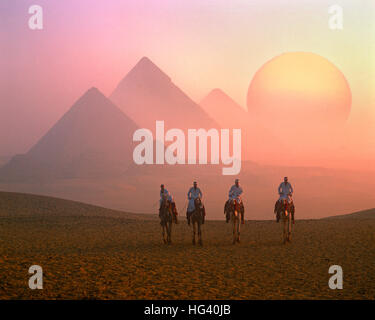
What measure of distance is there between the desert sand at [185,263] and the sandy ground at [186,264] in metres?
0.03

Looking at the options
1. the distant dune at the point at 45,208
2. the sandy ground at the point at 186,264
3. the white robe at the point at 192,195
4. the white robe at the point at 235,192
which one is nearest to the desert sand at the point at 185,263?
the sandy ground at the point at 186,264

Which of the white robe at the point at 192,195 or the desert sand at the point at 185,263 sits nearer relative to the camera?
the desert sand at the point at 185,263

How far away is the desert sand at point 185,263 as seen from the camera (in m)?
11.3

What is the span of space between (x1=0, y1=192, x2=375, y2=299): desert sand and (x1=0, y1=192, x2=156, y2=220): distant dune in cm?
1103

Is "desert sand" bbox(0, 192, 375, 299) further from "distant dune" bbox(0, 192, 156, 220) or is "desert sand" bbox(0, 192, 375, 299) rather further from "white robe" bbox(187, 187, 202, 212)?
"distant dune" bbox(0, 192, 156, 220)

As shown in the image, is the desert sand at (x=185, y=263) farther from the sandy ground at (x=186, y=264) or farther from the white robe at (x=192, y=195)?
the white robe at (x=192, y=195)

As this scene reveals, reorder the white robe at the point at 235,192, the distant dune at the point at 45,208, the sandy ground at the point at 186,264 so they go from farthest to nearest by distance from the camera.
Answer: the distant dune at the point at 45,208
the white robe at the point at 235,192
the sandy ground at the point at 186,264

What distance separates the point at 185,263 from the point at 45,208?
28056 mm

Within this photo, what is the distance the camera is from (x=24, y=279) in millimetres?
12055

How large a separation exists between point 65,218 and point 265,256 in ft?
65.1

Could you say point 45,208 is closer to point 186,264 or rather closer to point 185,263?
point 185,263
